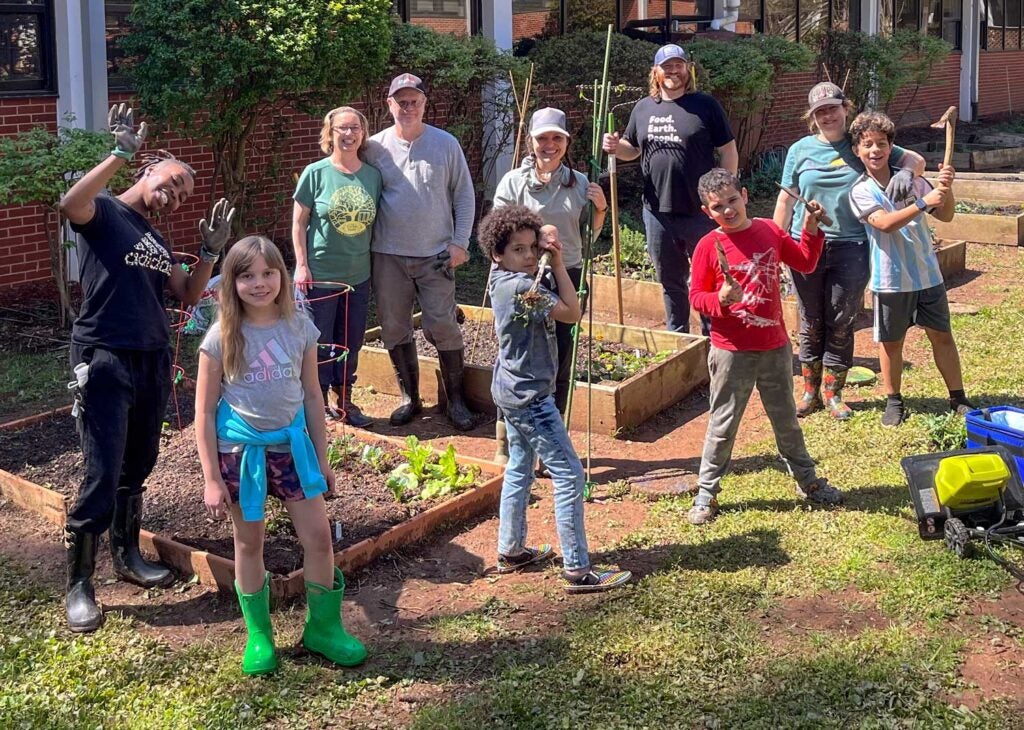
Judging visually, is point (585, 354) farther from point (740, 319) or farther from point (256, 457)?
point (256, 457)

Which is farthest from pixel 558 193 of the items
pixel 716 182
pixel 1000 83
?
pixel 1000 83

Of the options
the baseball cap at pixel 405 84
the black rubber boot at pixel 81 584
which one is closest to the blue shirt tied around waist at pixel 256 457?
the black rubber boot at pixel 81 584

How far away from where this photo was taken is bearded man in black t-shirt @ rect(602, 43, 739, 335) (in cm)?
728

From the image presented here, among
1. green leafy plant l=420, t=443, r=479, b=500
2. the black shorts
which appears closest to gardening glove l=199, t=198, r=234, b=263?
green leafy plant l=420, t=443, r=479, b=500

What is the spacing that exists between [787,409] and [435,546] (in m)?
1.70

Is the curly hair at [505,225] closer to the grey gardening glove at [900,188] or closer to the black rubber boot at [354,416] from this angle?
the black rubber boot at [354,416]

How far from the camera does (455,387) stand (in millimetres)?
7145

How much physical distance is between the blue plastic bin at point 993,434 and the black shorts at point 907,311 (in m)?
1.07

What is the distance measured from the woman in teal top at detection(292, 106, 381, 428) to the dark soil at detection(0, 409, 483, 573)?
2.46ft

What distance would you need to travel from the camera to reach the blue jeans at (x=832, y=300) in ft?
22.2

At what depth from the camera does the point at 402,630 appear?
4.64 metres

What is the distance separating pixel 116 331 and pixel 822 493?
3221 mm

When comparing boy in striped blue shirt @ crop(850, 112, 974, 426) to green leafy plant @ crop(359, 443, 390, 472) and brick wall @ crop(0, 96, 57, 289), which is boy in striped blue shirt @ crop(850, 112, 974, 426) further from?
brick wall @ crop(0, 96, 57, 289)

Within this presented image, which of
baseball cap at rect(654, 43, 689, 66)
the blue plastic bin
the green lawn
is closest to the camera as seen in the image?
the green lawn
